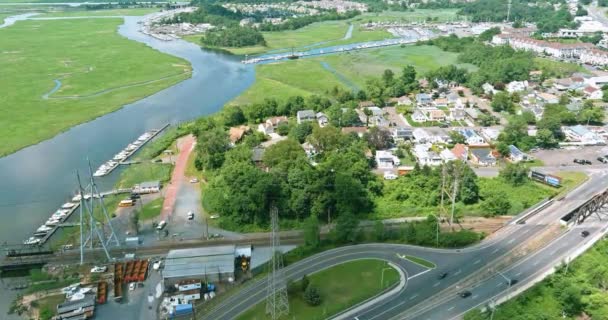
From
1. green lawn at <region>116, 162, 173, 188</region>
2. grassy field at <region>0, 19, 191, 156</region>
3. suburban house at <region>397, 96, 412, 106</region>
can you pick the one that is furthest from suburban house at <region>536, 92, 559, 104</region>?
grassy field at <region>0, 19, 191, 156</region>

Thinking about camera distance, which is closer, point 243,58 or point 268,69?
point 268,69

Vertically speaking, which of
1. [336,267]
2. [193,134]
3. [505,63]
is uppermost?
[505,63]

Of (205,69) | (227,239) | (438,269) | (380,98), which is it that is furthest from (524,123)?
(205,69)

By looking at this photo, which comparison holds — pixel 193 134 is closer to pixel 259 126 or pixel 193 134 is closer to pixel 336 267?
pixel 259 126

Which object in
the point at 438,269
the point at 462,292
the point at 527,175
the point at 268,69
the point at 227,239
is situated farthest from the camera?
the point at 268,69

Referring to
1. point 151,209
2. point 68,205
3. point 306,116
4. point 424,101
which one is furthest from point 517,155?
point 68,205

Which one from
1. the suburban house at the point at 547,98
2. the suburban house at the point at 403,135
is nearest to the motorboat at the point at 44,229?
the suburban house at the point at 403,135
